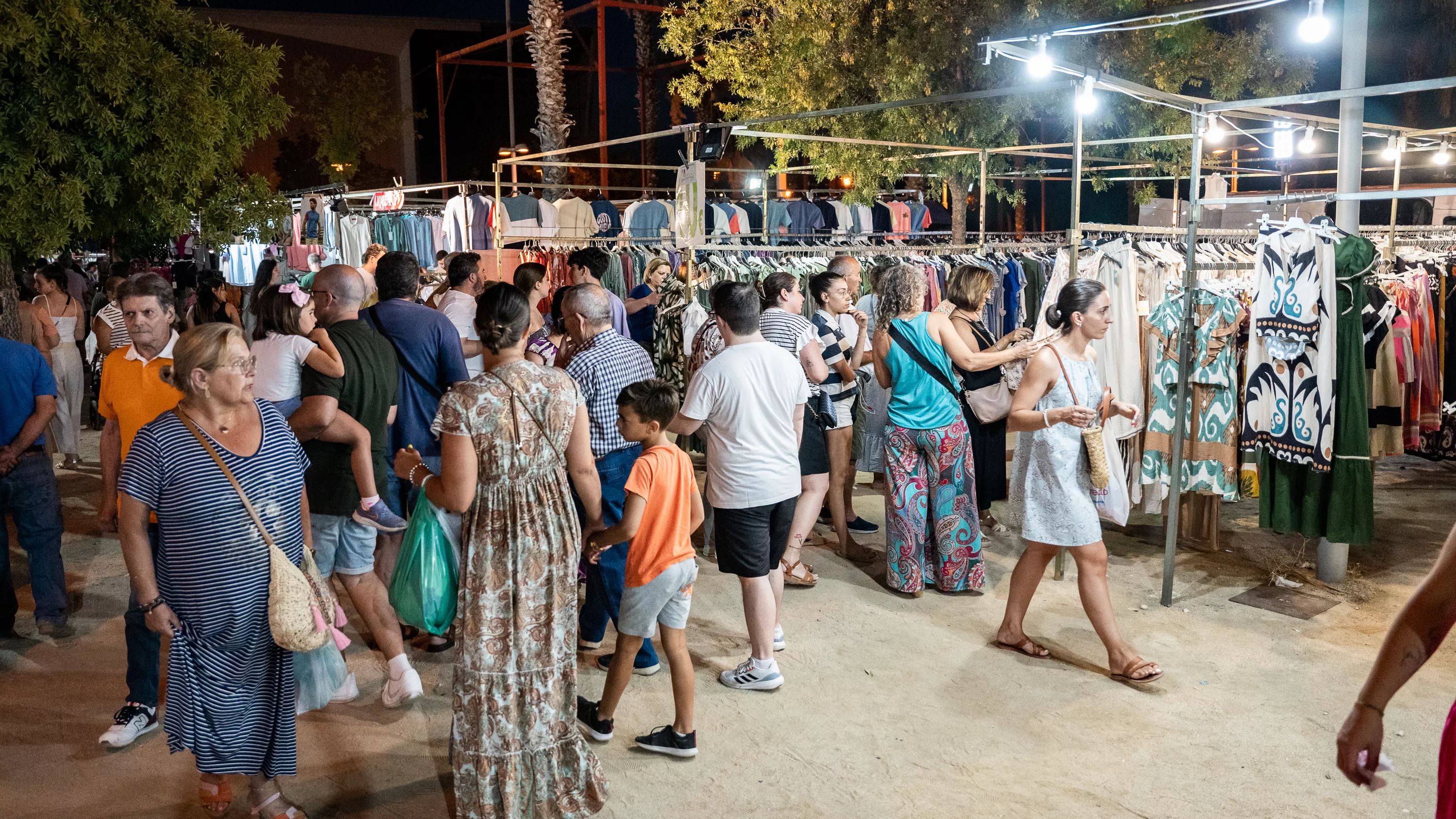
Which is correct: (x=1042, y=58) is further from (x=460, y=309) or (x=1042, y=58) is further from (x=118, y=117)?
(x=118, y=117)

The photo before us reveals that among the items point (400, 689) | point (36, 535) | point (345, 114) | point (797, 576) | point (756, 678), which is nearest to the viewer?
point (400, 689)

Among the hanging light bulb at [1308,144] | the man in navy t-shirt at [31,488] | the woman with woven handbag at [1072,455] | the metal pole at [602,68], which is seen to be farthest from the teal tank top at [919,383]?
the metal pole at [602,68]

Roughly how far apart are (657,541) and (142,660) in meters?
2.21

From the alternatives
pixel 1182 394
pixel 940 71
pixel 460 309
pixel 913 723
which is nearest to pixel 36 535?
pixel 460 309

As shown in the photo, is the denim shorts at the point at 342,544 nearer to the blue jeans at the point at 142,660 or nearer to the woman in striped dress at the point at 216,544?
the blue jeans at the point at 142,660

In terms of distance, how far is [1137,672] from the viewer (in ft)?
15.1

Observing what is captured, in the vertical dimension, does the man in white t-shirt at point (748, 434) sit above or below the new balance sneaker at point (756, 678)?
above

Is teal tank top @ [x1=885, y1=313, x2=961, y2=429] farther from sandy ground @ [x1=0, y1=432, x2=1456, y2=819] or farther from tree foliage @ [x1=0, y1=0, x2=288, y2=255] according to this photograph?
tree foliage @ [x1=0, y1=0, x2=288, y2=255]

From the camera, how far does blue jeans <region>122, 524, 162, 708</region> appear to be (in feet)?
13.6

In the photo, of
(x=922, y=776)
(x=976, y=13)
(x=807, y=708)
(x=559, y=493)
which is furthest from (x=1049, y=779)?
(x=976, y=13)

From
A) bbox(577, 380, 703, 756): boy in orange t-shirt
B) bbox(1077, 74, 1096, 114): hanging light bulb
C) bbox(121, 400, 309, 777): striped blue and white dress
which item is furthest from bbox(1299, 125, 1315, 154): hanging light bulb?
bbox(121, 400, 309, 777): striped blue and white dress

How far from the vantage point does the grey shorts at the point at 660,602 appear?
3779 mm

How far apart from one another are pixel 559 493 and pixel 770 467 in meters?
1.15

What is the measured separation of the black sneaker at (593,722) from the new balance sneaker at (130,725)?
5.72 ft
